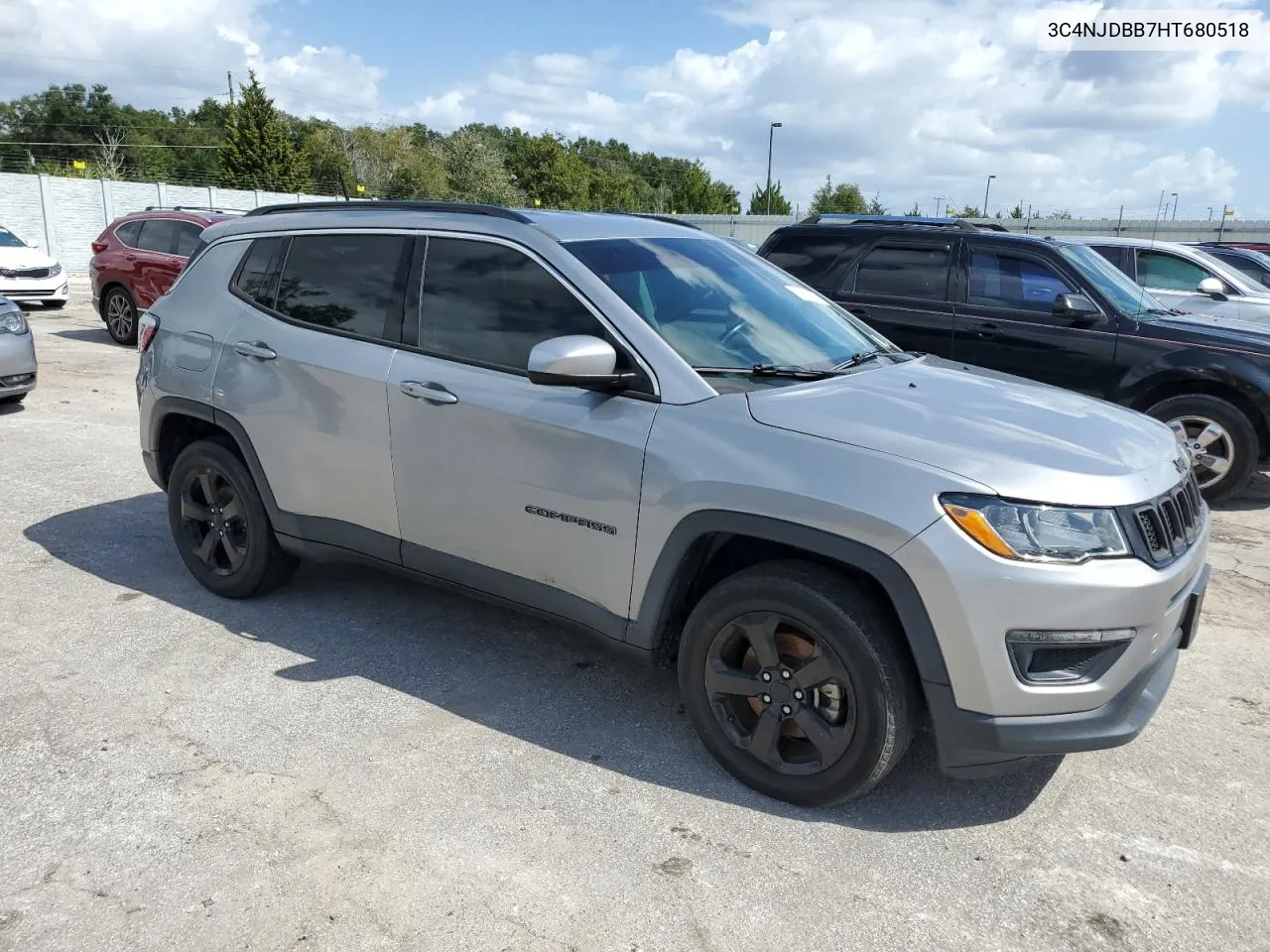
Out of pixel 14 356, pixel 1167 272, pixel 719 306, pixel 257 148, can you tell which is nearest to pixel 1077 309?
pixel 1167 272

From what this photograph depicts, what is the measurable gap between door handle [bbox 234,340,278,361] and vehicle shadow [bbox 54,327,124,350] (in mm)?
10065

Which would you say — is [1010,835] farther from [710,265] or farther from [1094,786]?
[710,265]


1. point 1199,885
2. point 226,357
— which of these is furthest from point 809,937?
point 226,357

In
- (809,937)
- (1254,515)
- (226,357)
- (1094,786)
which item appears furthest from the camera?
(1254,515)

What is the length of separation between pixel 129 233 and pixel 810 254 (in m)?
10.0

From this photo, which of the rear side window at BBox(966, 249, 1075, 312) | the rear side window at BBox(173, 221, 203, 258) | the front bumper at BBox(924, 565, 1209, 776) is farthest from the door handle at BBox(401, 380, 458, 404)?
the rear side window at BBox(173, 221, 203, 258)

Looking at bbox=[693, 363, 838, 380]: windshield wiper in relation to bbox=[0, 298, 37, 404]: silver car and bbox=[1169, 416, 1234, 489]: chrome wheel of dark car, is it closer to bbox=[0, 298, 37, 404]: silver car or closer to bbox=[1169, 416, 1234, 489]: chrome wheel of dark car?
bbox=[1169, 416, 1234, 489]: chrome wheel of dark car

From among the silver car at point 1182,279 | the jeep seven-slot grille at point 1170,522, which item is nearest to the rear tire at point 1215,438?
the silver car at point 1182,279

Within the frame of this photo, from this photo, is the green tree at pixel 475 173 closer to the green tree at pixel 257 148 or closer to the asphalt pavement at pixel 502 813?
the green tree at pixel 257 148

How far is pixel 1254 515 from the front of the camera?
6824mm

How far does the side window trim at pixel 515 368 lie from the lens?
3221 millimetres

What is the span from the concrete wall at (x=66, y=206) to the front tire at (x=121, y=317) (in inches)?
485

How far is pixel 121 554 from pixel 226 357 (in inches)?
64.5

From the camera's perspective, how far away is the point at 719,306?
3645 millimetres
